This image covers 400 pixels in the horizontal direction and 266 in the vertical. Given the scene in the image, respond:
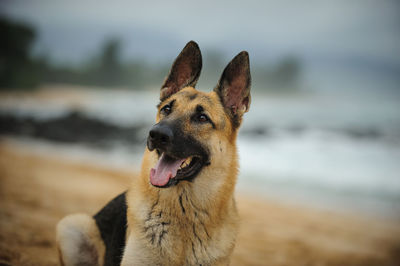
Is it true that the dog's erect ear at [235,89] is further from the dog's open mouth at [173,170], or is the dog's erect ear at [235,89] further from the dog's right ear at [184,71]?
the dog's open mouth at [173,170]

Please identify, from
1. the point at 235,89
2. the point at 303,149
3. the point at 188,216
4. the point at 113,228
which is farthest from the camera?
the point at 303,149

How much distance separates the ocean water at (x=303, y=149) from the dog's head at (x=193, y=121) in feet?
23.2

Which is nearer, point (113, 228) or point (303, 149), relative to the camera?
point (113, 228)

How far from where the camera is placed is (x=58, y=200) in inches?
274

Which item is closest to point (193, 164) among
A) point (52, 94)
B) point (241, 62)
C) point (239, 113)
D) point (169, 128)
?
point (169, 128)

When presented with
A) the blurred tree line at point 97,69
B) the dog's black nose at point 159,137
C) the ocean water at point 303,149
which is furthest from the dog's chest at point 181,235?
the blurred tree line at point 97,69

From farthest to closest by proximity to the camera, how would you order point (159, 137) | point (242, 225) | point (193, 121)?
1. point (242, 225)
2. point (193, 121)
3. point (159, 137)

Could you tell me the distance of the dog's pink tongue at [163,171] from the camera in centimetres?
278

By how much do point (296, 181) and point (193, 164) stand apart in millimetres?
10071

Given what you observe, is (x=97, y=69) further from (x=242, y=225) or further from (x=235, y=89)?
(x=235, y=89)

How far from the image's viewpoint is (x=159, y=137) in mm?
2807

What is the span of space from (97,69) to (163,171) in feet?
132

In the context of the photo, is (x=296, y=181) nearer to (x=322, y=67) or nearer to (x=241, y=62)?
(x=241, y=62)

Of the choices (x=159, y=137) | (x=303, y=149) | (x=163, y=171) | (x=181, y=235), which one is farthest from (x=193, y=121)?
(x=303, y=149)
